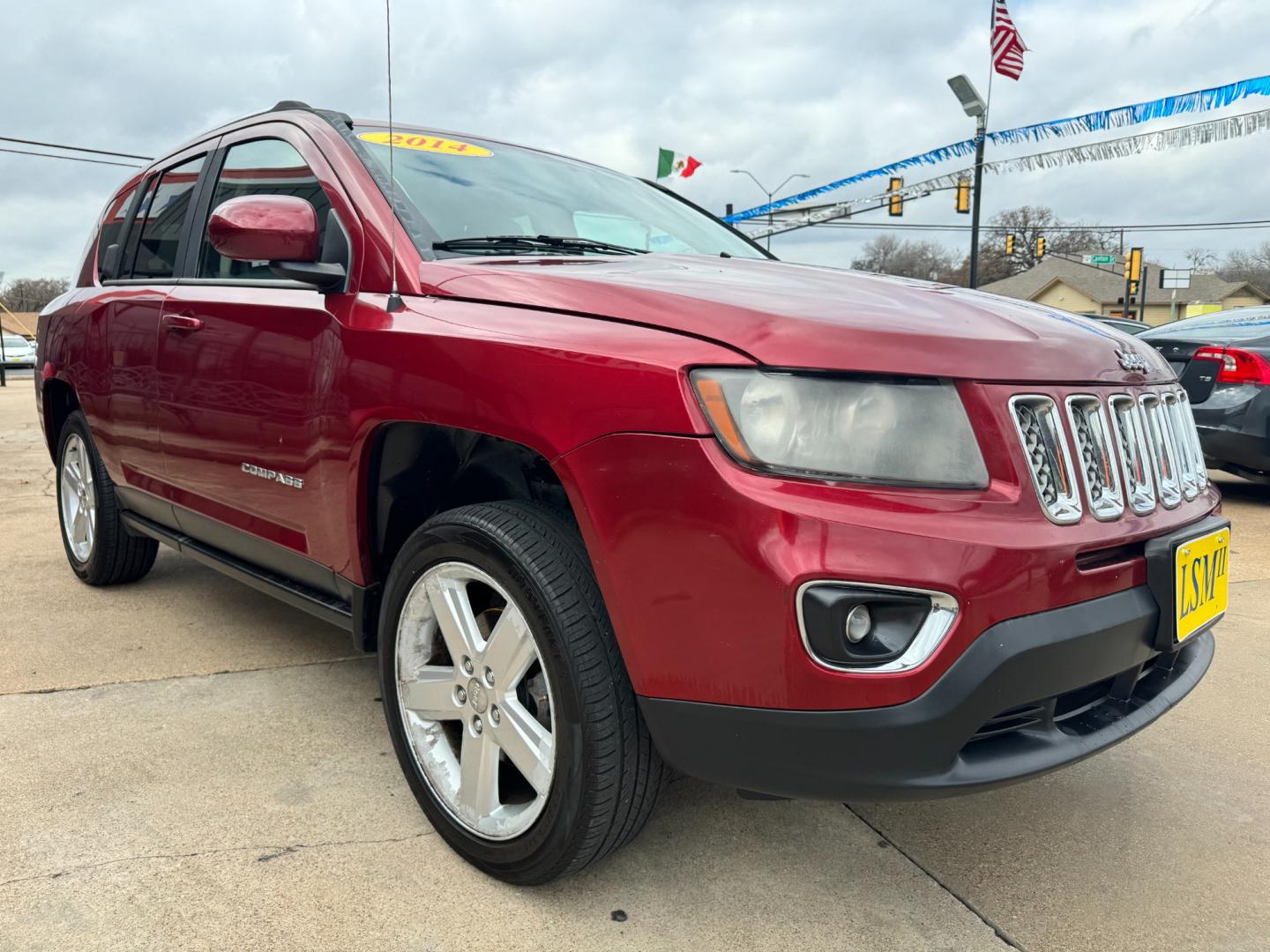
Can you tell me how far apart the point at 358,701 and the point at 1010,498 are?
82.7 inches

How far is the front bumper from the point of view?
1.53m

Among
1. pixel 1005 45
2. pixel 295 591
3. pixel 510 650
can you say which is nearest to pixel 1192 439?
pixel 510 650

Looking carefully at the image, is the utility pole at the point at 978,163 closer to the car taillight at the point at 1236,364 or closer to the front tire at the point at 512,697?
the car taillight at the point at 1236,364

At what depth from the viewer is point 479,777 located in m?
2.03

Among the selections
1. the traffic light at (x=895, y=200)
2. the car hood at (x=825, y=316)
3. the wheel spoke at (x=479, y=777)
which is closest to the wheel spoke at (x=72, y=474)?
the car hood at (x=825, y=316)

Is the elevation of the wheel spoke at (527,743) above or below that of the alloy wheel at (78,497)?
below

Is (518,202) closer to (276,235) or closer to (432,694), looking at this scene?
(276,235)

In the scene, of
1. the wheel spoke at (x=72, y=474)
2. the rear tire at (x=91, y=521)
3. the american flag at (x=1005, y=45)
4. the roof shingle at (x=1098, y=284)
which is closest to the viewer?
the rear tire at (x=91, y=521)

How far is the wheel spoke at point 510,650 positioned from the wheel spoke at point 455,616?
0.06 metres

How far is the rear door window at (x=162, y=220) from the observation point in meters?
3.35

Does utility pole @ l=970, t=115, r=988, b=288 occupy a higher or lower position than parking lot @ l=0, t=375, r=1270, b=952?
higher

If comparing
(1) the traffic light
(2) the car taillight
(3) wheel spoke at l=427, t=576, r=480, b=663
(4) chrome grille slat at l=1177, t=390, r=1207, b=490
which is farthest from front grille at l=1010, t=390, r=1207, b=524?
(1) the traffic light

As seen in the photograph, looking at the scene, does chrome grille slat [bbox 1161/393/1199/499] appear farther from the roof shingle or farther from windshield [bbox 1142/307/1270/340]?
the roof shingle

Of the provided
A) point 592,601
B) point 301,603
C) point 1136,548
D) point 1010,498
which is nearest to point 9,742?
point 301,603
